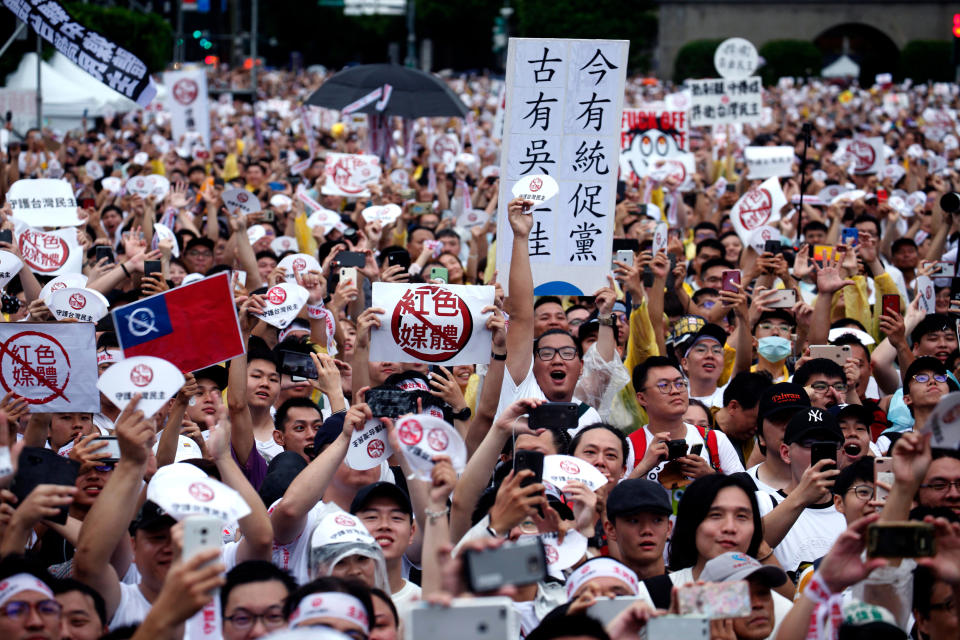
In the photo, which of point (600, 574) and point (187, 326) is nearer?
point (600, 574)

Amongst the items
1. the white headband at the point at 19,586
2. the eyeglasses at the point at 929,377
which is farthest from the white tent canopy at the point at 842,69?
the white headband at the point at 19,586

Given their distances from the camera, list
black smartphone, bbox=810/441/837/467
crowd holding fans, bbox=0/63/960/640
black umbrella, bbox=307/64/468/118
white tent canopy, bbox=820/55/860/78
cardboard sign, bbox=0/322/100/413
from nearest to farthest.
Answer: crowd holding fans, bbox=0/63/960/640, black smartphone, bbox=810/441/837/467, cardboard sign, bbox=0/322/100/413, black umbrella, bbox=307/64/468/118, white tent canopy, bbox=820/55/860/78

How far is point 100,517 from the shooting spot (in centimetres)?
403

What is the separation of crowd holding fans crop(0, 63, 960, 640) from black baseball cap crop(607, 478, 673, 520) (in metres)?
0.01

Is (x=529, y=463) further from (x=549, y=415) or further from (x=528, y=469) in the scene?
(x=549, y=415)

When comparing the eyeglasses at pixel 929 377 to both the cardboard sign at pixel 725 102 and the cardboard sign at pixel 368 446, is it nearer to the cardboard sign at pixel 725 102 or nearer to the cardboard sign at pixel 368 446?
the cardboard sign at pixel 368 446

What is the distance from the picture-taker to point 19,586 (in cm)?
362

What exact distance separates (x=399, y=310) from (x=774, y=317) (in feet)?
9.11

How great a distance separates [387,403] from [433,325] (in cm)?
107

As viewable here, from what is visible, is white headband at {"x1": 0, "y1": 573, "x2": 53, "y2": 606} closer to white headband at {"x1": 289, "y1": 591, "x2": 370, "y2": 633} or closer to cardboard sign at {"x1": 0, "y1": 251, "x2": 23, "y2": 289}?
white headband at {"x1": 289, "y1": 591, "x2": 370, "y2": 633}

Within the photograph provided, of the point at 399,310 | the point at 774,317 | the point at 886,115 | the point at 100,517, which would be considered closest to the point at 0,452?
the point at 100,517

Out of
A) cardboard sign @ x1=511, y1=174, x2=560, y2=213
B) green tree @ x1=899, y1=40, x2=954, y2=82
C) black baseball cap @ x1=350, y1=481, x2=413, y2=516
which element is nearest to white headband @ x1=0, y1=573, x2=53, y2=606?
black baseball cap @ x1=350, y1=481, x2=413, y2=516

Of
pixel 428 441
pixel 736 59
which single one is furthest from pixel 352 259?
pixel 736 59

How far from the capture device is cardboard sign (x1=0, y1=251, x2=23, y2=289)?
6.85 metres
